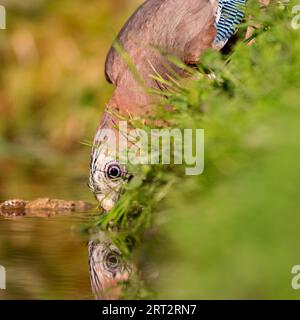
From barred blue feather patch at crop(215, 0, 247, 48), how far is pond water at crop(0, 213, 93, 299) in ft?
3.67

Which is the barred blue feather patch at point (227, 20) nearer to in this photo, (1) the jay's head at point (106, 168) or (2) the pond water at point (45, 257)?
(1) the jay's head at point (106, 168)

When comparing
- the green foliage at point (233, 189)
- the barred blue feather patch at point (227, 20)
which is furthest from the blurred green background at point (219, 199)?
the barred blue feather patch at point (227, 20)

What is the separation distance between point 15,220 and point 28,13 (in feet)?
16.7

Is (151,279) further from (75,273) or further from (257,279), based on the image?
(257,279)

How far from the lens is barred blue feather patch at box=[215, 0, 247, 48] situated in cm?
528

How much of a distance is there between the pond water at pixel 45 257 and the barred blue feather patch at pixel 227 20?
1.12 meters

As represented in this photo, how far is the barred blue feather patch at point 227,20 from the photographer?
5.28 meters

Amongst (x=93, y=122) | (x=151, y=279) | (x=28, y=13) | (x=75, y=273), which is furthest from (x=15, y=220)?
(x=28, y=13)

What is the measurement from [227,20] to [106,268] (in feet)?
5.28

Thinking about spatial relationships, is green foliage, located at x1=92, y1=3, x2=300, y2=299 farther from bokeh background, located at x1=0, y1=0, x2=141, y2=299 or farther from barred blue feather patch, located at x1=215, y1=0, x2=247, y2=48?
bokeh background, located at x1=0, y1=0, x2=141, y2=299
